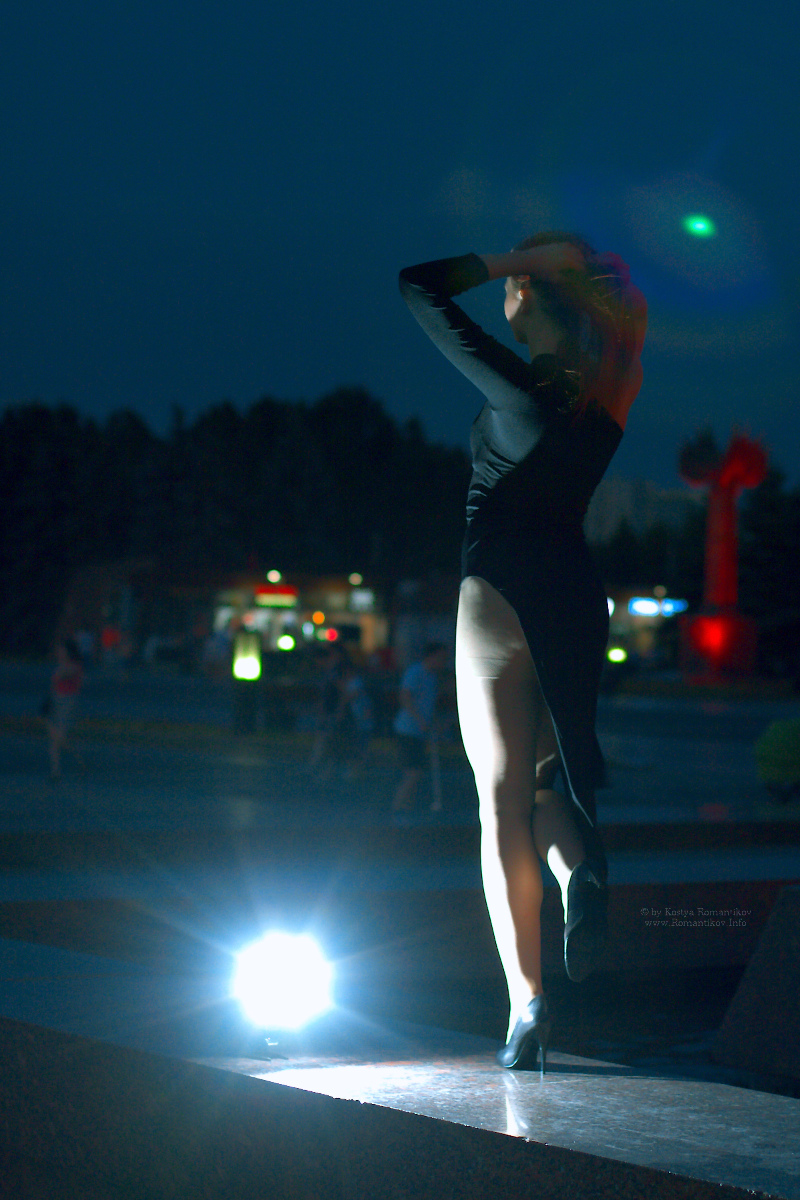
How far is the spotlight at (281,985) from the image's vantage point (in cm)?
413

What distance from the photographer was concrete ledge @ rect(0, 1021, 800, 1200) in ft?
9.40

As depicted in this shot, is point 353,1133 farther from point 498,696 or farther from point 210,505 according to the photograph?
point 210,505

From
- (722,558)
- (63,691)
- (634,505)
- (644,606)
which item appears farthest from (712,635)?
(634,505)

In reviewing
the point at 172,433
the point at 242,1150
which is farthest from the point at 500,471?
the point at 172,433

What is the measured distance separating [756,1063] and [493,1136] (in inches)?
110

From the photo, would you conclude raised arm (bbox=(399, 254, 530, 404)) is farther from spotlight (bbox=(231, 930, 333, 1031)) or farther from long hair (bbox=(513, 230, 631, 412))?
spotlight (bbox=(231, 930, 333, 1031))

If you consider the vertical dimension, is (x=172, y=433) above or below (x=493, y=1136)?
above

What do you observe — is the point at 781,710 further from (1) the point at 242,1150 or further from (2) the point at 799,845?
(1) the point at 242,1150

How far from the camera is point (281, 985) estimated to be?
4.73m

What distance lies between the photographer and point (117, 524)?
323 ft

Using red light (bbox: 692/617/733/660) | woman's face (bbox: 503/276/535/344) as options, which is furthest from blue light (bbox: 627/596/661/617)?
woman's face (bbox: 503/276/535/344)

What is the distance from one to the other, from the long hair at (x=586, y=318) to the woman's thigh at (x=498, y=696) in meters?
0.55

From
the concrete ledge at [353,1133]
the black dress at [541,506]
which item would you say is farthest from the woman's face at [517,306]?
the concrete ledge at [353,1133]

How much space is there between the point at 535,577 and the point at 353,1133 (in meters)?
1.30
